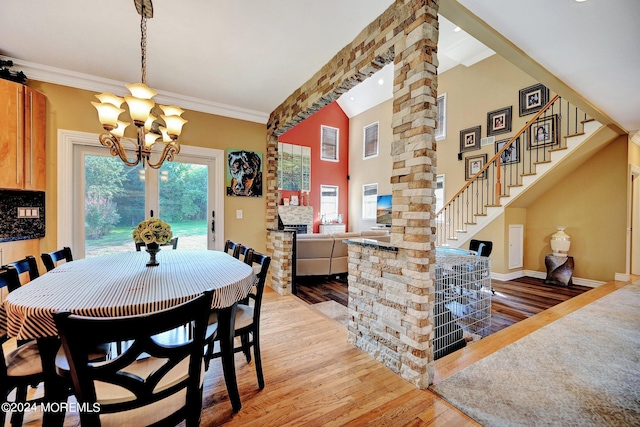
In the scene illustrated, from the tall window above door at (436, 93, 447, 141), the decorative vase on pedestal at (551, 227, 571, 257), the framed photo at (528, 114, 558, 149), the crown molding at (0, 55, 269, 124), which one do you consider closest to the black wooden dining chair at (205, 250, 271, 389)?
the crown molding at (0, 55, 269, 124)

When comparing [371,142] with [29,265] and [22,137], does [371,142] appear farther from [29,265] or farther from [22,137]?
[29,265]

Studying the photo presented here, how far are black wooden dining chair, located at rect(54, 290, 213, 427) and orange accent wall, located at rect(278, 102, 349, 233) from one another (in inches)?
302

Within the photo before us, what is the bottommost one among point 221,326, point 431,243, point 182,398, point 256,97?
point 182,398

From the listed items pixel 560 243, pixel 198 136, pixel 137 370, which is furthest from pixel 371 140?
pixel 137 370

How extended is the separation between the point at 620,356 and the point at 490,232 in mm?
3153

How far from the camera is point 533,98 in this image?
5078 millimetres

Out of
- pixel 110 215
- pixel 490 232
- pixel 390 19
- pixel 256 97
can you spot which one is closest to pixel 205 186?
pixel 110 215

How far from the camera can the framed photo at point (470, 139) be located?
5957 mm

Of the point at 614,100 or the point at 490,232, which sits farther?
the point at 490,232

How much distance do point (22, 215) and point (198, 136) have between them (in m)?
2.15

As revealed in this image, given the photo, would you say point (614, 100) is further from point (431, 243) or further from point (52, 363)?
point (52, 363)

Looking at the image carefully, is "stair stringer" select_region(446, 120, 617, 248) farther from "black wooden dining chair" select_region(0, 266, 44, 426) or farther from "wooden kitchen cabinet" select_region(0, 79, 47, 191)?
"wooden kitchen cabinet" select_region(0, 79, 47, 191)

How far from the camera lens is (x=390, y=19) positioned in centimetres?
205

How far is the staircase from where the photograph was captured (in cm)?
421
